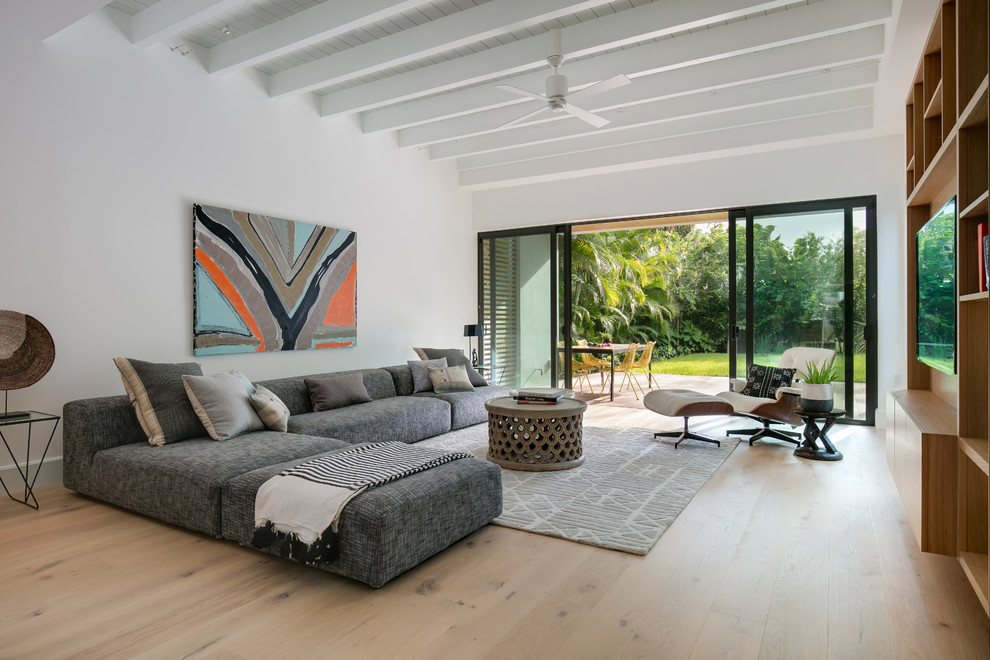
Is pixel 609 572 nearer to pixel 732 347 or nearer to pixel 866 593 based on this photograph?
pixel 866 593

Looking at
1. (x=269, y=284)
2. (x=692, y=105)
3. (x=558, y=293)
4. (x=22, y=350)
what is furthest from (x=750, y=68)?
(x=22, y=350)

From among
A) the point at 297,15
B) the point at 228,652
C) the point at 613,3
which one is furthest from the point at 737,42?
the point at 228,652

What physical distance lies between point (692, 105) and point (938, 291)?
323cm

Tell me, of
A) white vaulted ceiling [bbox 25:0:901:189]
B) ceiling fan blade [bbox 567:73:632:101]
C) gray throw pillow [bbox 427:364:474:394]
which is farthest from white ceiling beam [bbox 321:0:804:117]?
gray throw pillow [bbox 427:364:474:394]

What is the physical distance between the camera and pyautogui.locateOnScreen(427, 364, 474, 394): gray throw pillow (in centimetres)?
603

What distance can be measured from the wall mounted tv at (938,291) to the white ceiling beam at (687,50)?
4.87 feet

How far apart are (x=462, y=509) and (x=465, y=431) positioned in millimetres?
2843

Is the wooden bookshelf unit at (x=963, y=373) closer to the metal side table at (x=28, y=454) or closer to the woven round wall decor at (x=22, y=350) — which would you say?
the metal side table at (x=28, y=454)

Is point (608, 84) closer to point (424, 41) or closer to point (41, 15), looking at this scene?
point (424, 41)

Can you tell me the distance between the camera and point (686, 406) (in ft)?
16.2

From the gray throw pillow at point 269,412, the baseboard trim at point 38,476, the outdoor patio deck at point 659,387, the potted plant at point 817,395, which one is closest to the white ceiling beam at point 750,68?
the potted plant at point 817,395

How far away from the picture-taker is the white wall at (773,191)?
5.78m

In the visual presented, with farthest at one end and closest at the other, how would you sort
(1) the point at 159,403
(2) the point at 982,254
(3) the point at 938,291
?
(1) the point at 159,403
(3) the point at 938,291
(2) the point at 982,254

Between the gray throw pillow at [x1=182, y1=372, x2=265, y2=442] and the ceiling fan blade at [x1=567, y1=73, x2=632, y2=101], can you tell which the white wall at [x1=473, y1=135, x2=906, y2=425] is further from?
the gray throw pillow at [x1=182, y1=372, x2=265, y2=442]
